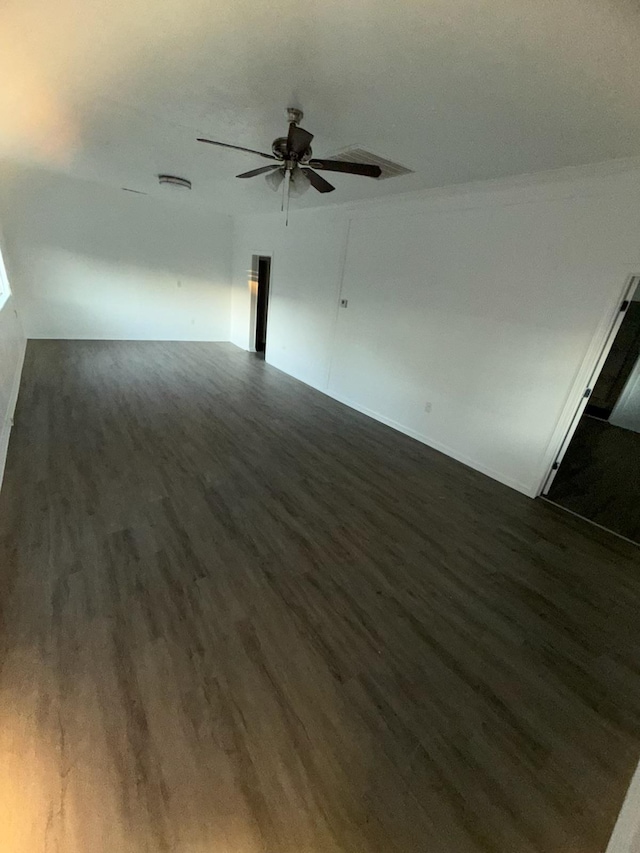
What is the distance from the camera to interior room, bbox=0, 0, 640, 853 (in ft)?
4.30

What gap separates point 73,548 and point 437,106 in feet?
11.6

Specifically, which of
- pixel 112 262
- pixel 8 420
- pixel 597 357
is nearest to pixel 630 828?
pixel 597 357

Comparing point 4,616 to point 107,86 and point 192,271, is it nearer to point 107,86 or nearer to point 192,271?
point 107,86

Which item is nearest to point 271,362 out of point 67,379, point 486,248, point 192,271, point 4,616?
point 192,271

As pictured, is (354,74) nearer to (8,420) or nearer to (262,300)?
(8,420)

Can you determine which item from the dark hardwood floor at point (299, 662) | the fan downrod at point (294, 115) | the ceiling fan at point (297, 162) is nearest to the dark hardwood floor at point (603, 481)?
the dark hardwood floor at point (299, 662)

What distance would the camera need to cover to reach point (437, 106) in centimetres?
215

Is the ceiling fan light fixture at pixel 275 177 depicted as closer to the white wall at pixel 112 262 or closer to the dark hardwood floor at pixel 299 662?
the dark hardwood floor at pixel 299 662

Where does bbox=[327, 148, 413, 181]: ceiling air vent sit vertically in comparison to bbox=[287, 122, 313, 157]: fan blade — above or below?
above

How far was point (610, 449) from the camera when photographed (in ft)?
16.3

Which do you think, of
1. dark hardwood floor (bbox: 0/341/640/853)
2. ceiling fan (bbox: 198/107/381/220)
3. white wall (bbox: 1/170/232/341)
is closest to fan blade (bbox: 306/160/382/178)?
ceiling fan (bbox: 198/107/381/220)

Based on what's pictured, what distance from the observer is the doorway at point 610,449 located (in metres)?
3.20

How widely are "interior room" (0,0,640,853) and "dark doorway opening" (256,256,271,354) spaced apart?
2.63m

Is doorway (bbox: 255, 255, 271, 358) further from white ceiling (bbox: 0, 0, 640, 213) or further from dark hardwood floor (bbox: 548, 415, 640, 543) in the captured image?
dark hardwood floor (bbox: 548, 415, 640, 543)
